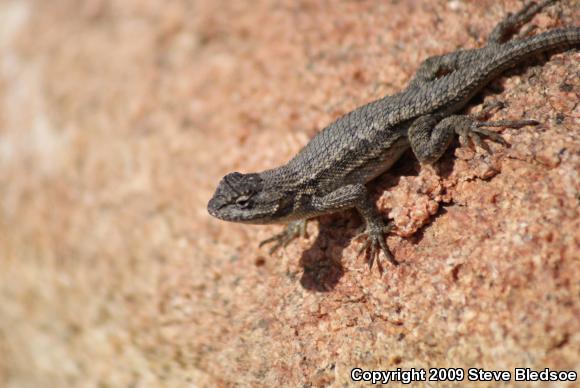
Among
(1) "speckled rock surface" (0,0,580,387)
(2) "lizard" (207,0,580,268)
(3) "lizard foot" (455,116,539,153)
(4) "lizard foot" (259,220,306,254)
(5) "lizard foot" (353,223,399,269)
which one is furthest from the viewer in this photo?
(4) "lizard foot" (259,220,306,254)

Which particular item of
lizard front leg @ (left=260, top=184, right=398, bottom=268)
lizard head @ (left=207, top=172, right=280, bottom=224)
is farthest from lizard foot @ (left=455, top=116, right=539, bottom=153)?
lizard head @ (left=207, top=172, right=280, bottom=224)

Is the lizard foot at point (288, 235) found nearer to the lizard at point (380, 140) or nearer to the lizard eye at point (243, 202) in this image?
the lizard at point (380, 140)

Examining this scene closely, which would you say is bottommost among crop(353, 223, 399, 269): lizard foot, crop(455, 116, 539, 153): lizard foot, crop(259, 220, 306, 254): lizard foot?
crop(353, 223, 399, 269): lizard foot

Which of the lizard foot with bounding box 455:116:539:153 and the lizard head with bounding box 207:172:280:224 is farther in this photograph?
the lizard head with bounding box 207:172:280:224

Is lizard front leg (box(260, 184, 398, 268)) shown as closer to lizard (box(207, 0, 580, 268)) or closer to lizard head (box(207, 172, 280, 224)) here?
lizard (box(207, 0, 580, 268))

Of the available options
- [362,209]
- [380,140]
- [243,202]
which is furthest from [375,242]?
[243,202]

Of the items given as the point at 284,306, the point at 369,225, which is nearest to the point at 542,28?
the point at 369,225
